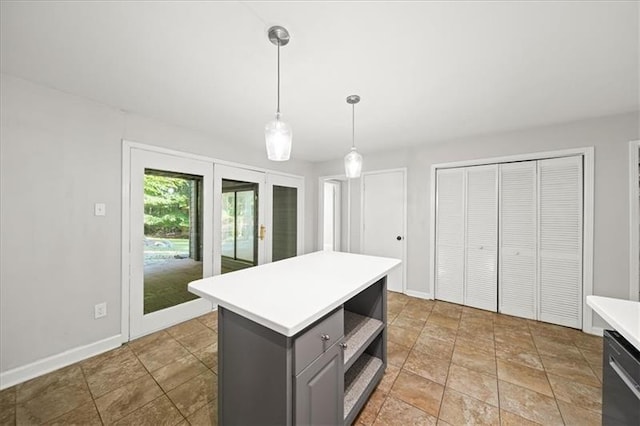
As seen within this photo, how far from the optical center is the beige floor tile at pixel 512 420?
152 centimetres

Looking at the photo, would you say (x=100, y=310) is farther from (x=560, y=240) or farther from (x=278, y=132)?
(x=560, y=240)

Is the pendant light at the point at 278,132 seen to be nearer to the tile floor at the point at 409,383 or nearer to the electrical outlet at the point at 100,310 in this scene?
the tile floor at the point at 409,383

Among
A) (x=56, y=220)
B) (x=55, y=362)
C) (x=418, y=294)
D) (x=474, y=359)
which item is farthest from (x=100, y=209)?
(x=418, y=294)

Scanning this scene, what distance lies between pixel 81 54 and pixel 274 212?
2903 millimetres

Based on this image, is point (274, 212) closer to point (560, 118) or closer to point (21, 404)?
point (21, 404)

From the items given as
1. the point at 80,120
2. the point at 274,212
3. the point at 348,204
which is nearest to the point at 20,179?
the point at 80,120

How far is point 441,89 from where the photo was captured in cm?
205

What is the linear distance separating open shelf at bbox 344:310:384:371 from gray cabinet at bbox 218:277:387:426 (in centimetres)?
1

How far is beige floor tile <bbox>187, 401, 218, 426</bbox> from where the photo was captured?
59.9 inches

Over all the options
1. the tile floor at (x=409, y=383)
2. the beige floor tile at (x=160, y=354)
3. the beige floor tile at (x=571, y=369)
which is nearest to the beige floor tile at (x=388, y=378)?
the tile floor at (x=409, y=383)

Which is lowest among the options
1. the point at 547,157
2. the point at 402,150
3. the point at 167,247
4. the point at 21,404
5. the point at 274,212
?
the point at 21,404

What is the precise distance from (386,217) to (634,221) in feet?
8.76

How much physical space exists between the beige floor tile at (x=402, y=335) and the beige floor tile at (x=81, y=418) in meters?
2.45

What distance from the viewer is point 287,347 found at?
0.98 metres
